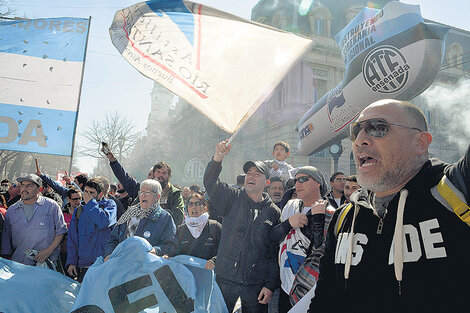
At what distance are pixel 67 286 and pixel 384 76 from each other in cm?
566

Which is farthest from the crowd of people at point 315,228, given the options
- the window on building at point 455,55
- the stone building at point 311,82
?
the window on building at point 455,55

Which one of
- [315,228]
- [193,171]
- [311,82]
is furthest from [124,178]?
[311,82]

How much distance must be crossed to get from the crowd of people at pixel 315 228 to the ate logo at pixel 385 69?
2.05m

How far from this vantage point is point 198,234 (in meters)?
4.47

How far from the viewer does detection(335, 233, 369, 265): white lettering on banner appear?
5.22 feet

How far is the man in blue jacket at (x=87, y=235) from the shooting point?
4.68 meters

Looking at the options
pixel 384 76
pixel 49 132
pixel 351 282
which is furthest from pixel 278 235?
pixel 49 132

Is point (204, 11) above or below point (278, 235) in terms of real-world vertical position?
above

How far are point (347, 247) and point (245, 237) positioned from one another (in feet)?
6.55

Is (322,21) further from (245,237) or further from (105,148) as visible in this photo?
(245,237)

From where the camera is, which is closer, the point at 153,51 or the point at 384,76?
the point at 153,51

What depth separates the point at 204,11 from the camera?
3.96 meters

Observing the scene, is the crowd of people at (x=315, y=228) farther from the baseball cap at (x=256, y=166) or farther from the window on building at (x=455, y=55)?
the window on building at (x=455, y=55)

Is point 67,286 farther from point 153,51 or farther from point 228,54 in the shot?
point 228,54
